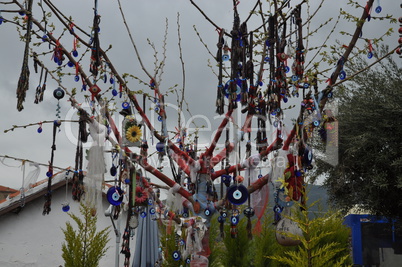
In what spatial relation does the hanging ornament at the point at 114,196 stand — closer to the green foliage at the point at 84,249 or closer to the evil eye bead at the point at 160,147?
the evil eye bead at the point at 160,147

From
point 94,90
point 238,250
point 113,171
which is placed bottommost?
point 238,250

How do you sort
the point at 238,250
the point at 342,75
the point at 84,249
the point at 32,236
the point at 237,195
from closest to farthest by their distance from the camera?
the point at 237,195 → the point at 342,75 → the point at 238,250 → the point at 84,249 → the point at 32,236

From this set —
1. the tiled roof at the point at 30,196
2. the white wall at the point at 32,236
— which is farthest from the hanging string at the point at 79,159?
the white wall at the point at 32,236

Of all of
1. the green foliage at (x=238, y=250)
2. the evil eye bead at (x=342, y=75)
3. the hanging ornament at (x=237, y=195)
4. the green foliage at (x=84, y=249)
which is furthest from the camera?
the green foliage at (x=84, y=249)

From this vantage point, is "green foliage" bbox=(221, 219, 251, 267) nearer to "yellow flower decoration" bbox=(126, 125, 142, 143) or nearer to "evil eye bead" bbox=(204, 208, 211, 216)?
"evil eye bead" bbox=(204, 208, 211, 216)

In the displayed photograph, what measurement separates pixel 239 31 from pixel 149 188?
8.73 ft

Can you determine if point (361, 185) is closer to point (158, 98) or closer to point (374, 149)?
point (374, 149)

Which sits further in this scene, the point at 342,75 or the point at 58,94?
the point at 342,75

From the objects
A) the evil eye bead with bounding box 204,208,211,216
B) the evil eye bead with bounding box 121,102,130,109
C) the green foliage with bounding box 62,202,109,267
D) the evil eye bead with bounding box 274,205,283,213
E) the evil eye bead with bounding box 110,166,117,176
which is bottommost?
the green foliage with bounding box 62,202,109,267

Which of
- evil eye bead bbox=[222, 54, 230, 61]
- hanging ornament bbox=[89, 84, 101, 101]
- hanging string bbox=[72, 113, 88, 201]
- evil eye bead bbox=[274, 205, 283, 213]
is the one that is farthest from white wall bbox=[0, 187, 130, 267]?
evil eye bead bbox=[274, 205, 283, 213]

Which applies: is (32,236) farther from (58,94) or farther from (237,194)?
(237,194)

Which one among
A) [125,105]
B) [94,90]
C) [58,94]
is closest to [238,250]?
[125,105]

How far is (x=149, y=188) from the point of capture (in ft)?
20.9

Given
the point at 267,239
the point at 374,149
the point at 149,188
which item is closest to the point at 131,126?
the point at 149,188
